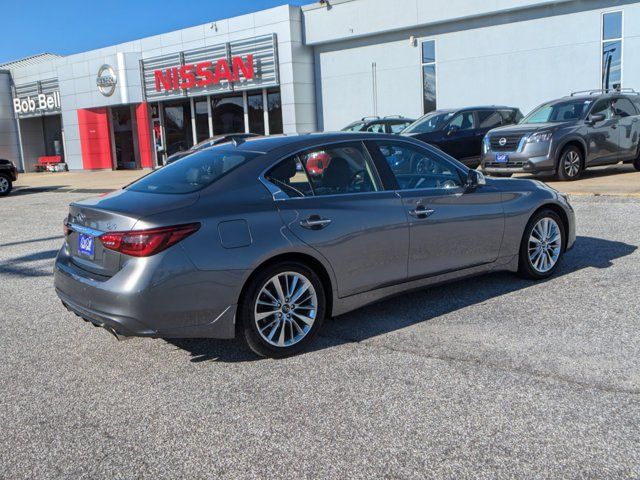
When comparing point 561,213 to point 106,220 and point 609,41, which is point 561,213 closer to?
point 106,220

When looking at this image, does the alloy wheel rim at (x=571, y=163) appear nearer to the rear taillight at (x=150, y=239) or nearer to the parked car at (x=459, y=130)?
the parked car at (x=459, y=130)

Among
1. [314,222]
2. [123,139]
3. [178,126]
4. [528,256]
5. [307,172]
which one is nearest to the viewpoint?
[314,222]

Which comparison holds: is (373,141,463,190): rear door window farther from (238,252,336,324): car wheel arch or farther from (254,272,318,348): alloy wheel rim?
(254,272,318,348): alloy wheel rim

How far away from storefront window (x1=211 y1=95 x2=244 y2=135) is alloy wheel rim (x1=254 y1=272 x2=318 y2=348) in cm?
2401

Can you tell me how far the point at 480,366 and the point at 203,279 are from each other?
6.18 ft

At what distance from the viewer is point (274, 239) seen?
4.54 m

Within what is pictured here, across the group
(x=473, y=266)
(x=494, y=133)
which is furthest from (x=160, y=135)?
(x=473, y=266)

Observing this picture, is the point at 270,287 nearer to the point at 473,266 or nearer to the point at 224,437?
the point at 224,437

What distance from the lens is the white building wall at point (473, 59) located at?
19.3m

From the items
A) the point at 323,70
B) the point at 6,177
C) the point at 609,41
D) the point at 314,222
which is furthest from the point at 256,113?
the point at 314,222

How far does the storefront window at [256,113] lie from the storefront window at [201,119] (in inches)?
107

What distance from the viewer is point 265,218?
4.59 m

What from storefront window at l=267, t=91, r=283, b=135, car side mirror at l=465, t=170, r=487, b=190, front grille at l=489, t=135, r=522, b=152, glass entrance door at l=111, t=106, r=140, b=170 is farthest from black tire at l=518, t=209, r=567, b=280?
glass entrance door at l=111, t=106, r=140, b=170

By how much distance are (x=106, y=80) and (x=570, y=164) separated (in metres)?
24.2
